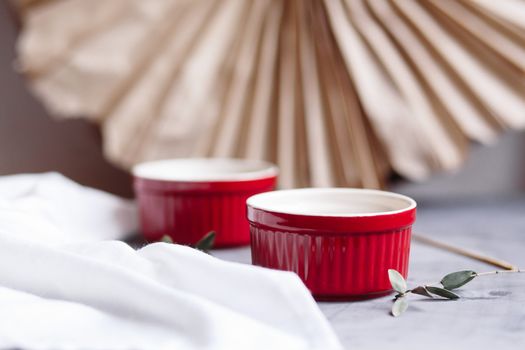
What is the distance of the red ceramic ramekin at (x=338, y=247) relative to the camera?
0.48 meters

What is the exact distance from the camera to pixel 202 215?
0.65 m

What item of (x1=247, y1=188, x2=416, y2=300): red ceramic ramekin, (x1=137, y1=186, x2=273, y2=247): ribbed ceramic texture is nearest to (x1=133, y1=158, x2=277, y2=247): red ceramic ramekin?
(x1=137, y1=186, x2=273, y2=247): ribbed ceramic texture

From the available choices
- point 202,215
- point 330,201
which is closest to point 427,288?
point 330,201

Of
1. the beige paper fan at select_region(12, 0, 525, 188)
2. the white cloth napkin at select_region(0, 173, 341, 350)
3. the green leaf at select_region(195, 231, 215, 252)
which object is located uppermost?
the beige paper fan at select_region(12, 0, 525, 188)

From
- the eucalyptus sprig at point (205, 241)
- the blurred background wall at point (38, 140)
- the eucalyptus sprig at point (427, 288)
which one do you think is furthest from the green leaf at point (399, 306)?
the blurred background wall at point (38, 140)

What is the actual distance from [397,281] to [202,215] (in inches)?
9.0

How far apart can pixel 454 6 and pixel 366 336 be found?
456mm

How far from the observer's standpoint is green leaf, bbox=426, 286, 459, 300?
49cm

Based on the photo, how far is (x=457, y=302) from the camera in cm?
49

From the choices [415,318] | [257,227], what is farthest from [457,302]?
[257,227]

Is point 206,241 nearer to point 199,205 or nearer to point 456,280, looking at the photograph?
point 199,205

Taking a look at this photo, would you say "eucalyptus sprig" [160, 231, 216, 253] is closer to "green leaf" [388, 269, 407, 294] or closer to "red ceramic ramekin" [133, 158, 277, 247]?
"red ceramic ramekin" [133, 158, 277, 247]

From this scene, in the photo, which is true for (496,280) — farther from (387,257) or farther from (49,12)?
(49,12)

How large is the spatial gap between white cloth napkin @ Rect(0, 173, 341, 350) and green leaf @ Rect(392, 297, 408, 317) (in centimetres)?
8
